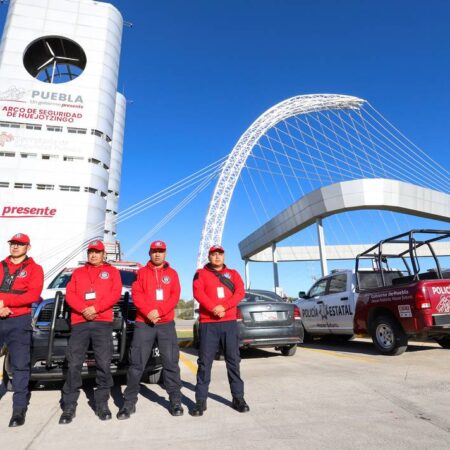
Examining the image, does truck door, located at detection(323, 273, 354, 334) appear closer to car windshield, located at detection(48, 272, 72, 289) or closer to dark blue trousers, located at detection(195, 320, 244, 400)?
dark blue trousers, located at detection(195, 320, 244, 400)

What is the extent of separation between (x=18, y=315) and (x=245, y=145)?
39.8 meters

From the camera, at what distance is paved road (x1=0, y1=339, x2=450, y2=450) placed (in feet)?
8.63

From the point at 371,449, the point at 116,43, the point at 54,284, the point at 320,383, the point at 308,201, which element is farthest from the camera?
the point at 116,43

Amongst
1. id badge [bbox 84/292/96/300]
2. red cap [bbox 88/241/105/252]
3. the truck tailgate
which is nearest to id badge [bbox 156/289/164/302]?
id badge [bbox 84/292/96/300]

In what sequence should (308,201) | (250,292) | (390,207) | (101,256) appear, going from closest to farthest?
(101,256) < (250,292) < (390,207) < (308,201)

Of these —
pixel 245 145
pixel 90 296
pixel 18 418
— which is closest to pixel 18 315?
pixel 90 296

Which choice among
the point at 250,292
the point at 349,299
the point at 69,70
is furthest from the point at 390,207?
the point at 69,70

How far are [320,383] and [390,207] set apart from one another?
1631cm

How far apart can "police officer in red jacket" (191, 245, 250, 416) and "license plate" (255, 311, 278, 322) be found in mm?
2797

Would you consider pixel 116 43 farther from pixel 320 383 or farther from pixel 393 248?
pixel 320 383

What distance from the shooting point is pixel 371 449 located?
2.41m

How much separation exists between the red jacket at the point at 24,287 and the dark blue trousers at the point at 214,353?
1.89 m

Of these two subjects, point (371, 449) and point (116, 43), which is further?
point (116, 43)

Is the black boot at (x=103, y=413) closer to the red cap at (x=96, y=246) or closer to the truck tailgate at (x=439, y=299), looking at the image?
the red cap at (x=96, y=246)
